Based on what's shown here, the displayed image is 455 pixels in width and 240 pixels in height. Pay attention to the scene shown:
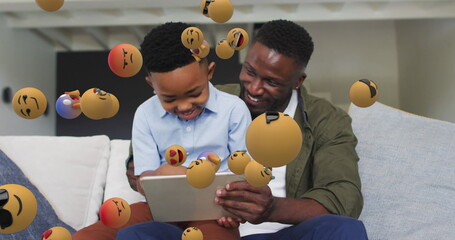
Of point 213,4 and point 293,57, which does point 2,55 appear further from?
point 213,4

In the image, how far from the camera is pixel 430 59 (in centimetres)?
304

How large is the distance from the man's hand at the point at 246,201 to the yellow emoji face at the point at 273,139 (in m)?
0.41

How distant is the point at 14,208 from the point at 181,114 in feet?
1.32

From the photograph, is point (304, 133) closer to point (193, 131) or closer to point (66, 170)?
point (193, 131)

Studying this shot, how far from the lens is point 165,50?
31.5 inches

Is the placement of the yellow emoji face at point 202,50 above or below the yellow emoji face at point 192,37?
below

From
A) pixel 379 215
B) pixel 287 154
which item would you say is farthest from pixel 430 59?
pixel 287 154

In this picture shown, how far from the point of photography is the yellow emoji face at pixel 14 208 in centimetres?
46

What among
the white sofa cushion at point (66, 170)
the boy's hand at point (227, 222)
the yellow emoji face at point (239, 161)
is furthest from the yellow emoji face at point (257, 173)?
the white sofa cushion at point (66, 170)

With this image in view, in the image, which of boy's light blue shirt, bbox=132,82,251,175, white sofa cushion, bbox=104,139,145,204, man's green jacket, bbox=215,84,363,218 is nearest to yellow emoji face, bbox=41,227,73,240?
boy's light blue shirt, bbox=132,82,251,175

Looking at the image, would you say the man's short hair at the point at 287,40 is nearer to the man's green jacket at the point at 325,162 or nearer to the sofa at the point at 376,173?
the man's green jacket at the point at 325,162

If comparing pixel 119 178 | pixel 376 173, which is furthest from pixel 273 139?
pixel 119 178

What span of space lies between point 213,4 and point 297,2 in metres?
2.18

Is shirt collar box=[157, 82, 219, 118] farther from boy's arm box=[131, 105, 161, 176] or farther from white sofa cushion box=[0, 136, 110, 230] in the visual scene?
white sofa cushion box=[0, 136, 110, 230]
